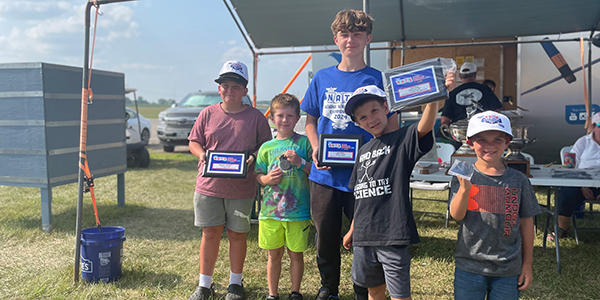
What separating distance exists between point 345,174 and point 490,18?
170 inches

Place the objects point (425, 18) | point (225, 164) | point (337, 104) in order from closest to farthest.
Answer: point (337, 104) < point (225, 164) < point (425, 18)

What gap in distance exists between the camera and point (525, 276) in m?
2.13

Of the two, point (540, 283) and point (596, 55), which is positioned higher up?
point (596, 55)

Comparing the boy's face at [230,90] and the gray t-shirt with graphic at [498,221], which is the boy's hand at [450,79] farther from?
the boy's face at [230,90]

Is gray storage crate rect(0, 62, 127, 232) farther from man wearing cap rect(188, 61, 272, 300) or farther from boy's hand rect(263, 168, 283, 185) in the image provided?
boy's hand rect(263, 168, 283, 185)

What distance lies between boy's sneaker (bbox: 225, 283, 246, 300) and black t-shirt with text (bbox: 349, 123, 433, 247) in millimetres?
1290

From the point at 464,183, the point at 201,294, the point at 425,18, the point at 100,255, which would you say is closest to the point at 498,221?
the point at 464,183

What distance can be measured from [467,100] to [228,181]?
10.2 feet

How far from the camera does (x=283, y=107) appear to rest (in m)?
2.95

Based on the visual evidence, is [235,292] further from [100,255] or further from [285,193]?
[100,255]

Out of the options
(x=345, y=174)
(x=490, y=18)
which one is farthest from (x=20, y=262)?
(x=490, y=18)

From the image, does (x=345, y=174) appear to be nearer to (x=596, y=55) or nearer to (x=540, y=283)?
(x=540, y=283)

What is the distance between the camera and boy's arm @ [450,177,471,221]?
1994 millimetres

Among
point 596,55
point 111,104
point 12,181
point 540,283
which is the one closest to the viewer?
point 540,283
